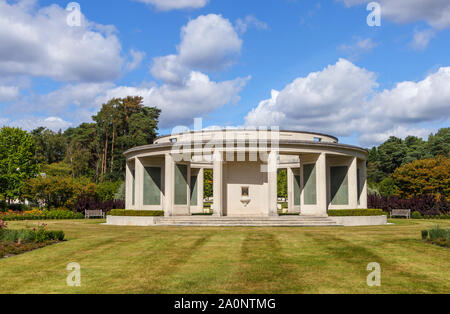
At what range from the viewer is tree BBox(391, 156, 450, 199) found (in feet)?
167

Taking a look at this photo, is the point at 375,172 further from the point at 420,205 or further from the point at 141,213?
the point at 141,213

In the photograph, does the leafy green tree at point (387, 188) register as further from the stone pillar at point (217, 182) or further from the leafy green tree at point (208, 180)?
the leafy green tree at point (208, 180)

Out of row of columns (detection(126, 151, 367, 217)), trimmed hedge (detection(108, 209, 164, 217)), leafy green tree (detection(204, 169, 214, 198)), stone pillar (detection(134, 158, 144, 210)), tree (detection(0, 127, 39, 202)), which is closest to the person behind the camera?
row of columns (detection(126, 151, 367, 217))

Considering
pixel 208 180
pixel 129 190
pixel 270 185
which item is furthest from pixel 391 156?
pixel 129 190

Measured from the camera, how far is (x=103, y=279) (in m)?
11.6

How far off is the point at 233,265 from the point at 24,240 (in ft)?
36.4

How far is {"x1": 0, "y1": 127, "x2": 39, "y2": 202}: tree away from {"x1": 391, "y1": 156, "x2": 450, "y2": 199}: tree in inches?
2085

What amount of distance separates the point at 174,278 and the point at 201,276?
0.82 metres

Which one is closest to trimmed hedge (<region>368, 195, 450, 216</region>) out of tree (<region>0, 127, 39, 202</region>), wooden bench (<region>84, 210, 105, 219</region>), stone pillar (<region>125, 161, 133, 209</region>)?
stone pillar (<region>125, 161, 133, 209</region>)

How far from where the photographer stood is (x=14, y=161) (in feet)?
186

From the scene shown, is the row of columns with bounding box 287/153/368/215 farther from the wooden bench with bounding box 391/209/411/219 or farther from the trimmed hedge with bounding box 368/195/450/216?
the trimmed hedge with bounding box 368/195/450/216

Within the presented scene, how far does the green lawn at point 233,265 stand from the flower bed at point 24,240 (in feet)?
2.50
